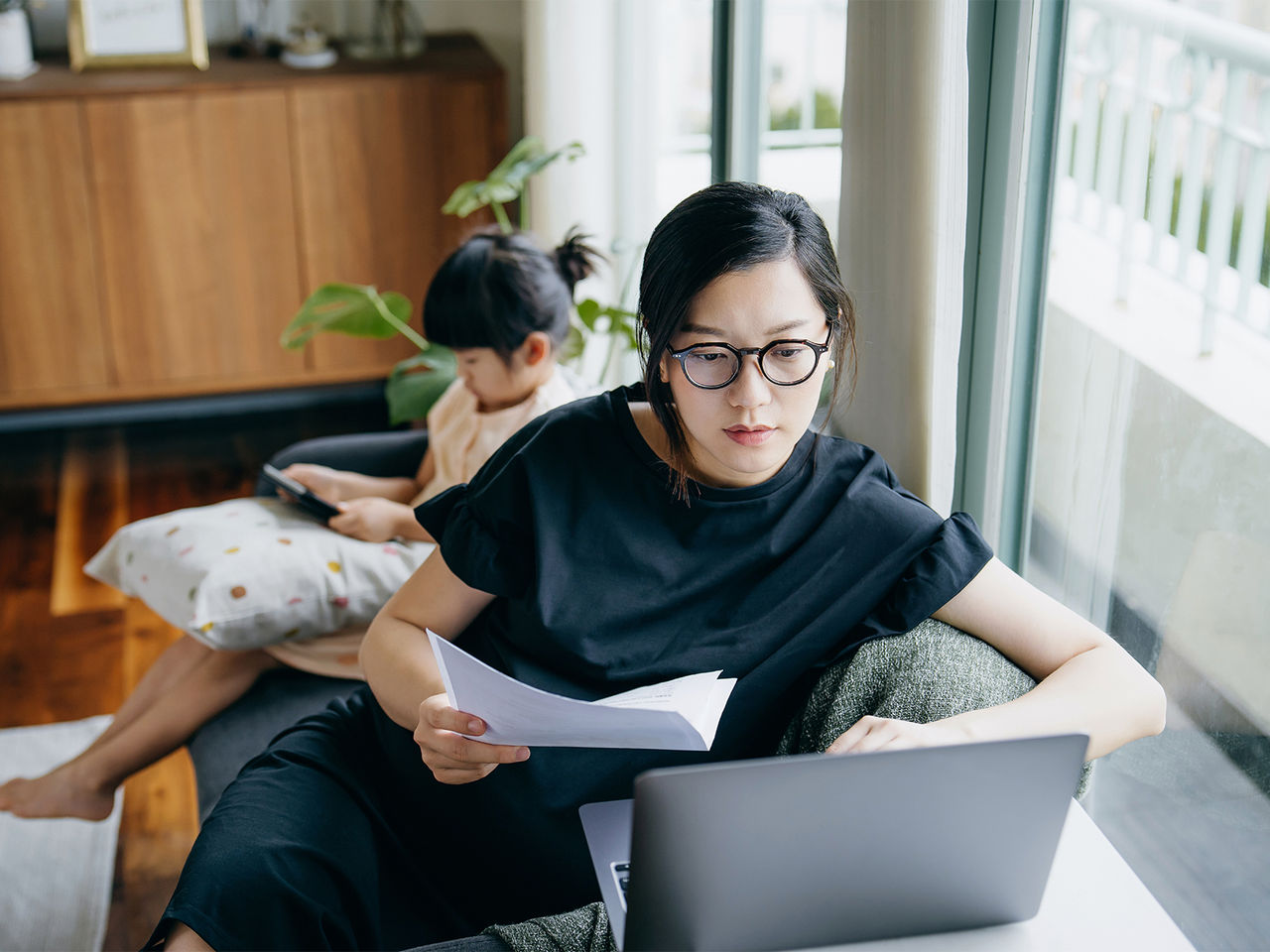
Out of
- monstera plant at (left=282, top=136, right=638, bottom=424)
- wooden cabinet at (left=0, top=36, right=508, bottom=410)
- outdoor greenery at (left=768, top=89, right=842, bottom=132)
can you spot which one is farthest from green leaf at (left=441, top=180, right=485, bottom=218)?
wooden cabinet at (left=0, top=36, right=508, bottom=410)

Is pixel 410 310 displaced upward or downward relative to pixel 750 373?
downward

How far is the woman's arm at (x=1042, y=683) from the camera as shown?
3.53ft

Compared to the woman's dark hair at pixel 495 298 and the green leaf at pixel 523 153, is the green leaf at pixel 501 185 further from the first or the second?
the woman's dark hair at pixel 495 298

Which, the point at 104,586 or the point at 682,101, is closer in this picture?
the point at 104,586

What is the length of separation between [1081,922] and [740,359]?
0.55 m

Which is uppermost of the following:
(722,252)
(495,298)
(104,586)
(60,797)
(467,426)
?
(722,252)

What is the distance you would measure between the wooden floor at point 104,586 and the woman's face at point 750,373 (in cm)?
125

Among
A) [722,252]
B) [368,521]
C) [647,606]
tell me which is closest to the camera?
[722,252]

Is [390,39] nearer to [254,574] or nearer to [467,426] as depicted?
[467,426]

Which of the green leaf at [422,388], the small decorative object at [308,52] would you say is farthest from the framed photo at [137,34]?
the green leaf at [422,388]

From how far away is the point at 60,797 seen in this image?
6.04ft

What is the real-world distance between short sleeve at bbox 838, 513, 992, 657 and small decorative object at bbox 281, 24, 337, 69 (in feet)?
8.97

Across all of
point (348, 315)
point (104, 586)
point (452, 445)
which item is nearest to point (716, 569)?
point (452, 445)

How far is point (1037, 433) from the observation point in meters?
1.61
